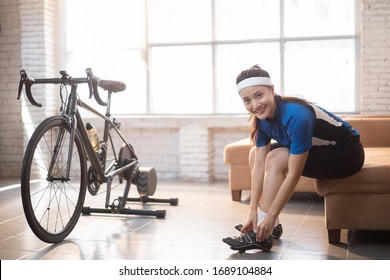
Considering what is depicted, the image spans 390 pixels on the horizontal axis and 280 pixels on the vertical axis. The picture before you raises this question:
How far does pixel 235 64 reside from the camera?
6191 mm

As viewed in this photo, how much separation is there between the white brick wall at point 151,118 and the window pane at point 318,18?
0.29m

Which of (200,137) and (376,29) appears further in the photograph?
(200,137)

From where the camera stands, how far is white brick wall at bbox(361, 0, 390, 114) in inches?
217

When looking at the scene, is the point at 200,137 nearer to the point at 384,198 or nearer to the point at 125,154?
the point at 125,154

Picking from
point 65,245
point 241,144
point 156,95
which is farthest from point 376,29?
point 65,245

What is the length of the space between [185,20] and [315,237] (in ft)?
11.6

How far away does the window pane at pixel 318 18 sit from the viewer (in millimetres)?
5832

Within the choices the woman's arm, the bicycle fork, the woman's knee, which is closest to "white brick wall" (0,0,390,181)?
the bicycle fork

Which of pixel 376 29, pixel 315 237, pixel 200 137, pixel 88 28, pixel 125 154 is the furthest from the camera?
pixel 88 28

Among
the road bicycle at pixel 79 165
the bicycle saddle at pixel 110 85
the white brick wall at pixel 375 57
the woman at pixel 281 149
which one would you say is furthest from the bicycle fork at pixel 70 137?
the white brick wall at pixel 375 57

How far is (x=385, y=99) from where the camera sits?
559 centimetres

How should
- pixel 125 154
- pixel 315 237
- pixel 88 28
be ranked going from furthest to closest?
pixel 88 28 < pixel 125 154 < pixel 315 237

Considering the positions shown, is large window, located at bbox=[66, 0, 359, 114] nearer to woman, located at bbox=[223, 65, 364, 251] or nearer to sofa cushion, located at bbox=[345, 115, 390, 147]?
sofa cushion, located at bbox=[345, 115, 390, 147]

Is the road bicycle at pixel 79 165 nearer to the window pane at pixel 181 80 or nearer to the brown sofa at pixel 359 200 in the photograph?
the brown sofa at pixel 359 200
